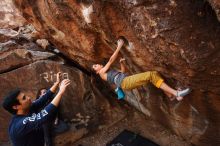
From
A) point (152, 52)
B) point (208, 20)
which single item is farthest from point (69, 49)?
point (208, 20)

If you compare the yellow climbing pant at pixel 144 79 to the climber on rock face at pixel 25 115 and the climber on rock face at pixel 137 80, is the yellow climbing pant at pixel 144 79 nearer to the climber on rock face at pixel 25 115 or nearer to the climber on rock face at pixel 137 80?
the climber on rock face at pixel 137 80

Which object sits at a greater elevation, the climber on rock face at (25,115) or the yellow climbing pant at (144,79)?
the yellow climbing pant at (144,79)

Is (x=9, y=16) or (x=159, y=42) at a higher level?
(x=159, y=42)

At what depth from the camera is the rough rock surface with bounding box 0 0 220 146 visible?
446 cm

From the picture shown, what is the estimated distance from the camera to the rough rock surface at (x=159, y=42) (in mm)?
4461

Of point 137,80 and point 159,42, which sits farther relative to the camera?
point 137,80

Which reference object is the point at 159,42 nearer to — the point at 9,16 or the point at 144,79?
the point at 144,79

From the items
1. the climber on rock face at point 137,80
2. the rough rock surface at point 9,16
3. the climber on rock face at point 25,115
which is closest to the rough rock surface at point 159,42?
the climber on rock face at point 137,80

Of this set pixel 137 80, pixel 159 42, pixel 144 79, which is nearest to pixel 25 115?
pixel 137 80

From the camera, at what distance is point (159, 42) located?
15.9ft

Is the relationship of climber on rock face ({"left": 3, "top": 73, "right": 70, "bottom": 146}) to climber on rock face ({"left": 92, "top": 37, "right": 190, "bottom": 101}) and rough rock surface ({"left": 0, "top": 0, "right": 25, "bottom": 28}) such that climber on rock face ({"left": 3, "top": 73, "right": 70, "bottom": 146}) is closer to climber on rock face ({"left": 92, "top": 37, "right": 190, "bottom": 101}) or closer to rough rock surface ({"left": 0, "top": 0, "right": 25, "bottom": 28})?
climber on rock face ({"left": 92, "top": 37, "right": 190, "bottom": 101})

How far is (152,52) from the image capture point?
520cm

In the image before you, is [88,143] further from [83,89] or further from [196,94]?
[196,94]

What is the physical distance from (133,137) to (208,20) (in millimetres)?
4065
